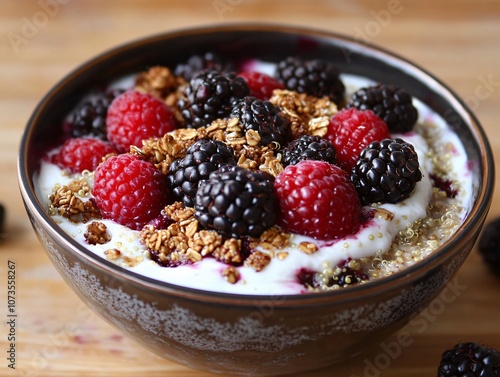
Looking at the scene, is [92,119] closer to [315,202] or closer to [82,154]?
[82,154]

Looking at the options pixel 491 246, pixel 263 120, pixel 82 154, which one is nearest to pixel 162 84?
pixel 82 154

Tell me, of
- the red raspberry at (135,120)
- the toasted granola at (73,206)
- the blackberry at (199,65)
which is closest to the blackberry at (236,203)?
the toasted granola at (73,206)

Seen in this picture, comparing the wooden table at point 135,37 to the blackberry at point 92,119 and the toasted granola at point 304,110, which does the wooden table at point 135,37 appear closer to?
the blackberry at point 92,119

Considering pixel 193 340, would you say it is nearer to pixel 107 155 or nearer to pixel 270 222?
pixel 270 222

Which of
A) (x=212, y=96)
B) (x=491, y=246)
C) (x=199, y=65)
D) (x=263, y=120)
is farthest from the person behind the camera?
(x=199, y=65)

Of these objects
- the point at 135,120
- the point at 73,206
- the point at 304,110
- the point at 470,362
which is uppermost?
the point at 304,110

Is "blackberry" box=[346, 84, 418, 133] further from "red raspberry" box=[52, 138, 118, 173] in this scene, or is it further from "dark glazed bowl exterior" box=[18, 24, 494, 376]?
"red raspberry" box=[52, 138, 118, 173]
